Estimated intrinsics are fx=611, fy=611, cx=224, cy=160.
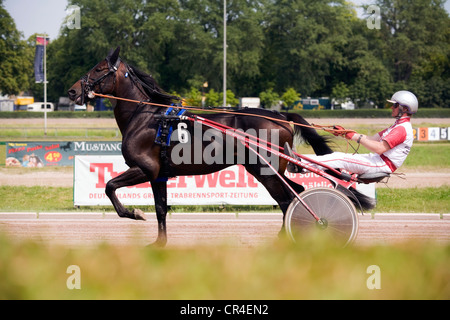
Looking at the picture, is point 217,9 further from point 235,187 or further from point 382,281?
point 382,281

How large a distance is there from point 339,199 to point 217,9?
145 ft

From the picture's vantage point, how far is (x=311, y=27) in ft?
161

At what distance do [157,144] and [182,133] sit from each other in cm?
30

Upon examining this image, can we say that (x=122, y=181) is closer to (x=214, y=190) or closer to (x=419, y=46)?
(x=214, y=190)

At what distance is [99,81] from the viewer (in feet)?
23.1

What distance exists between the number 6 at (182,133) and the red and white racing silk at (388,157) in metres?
1.61

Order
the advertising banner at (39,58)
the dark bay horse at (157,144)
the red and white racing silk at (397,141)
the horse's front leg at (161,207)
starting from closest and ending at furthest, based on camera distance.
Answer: the red and white racing silk at (397,141) → the dark bay horse at (157,144) → the horse's front leg at (161,207) → the advertising banner at (39,58)

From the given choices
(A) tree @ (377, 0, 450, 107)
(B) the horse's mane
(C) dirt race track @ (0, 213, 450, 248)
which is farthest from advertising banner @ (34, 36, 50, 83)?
(B) the horse's mane

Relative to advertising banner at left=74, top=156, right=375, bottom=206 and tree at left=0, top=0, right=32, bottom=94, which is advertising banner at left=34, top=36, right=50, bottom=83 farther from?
advertising banner at left=74, top=156, right=375, bottom=206

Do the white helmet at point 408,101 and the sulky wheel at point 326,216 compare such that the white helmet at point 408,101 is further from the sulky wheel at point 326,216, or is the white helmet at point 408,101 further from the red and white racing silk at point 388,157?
the sulky wheel at point 326,216

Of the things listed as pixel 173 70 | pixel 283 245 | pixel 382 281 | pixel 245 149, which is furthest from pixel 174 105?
A: pixel 173 70

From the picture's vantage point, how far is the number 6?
667 cm

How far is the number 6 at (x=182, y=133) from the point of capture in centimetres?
667

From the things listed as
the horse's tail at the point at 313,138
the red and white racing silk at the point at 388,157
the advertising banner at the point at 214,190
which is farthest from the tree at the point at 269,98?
the red and white racing silk at the point at 388,157
